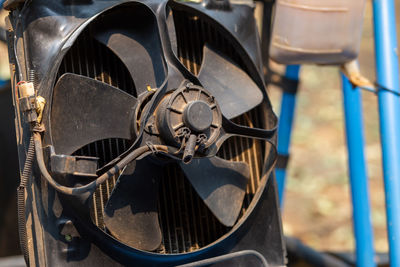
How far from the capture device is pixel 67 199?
1557 mm

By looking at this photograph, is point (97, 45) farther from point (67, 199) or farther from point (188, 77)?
point (67, 199)

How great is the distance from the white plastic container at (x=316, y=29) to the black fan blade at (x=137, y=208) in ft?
2.17

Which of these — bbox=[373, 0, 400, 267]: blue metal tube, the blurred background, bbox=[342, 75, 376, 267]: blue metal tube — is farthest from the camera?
the blurred background

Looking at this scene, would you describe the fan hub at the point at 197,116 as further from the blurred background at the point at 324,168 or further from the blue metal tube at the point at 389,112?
the blurred background at the point at 324,168

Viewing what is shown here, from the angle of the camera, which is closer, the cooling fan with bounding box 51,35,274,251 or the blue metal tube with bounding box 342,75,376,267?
the cooling fan with bounding box 51,35,274,251

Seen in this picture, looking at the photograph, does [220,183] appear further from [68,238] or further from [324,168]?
[324,168]

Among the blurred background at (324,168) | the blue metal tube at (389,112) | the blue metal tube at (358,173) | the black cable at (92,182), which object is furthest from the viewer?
the blurred background at (324,168)

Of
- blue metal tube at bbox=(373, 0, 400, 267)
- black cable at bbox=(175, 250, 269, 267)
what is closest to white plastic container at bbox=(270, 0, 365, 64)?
blue metal tube at bbox=(373, 0, 400, 267)

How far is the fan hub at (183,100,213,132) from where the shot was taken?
1.59 meters

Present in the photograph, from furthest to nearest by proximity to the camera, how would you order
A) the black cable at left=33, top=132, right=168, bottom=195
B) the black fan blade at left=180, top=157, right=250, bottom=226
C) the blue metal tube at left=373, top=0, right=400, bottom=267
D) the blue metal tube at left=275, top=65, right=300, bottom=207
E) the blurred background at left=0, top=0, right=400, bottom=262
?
the blurred background at left=0, top=0, right=400, bottom=262, the blue metal tube at left=275, top=65, right=300, bottom=207, the blue metal tube at left=373, top=0, right=400, bottom=267, the black fan blade at left=180, top=157, right=250, bottom=226, the black cable at left=33, top=132, right=168, bottom=195

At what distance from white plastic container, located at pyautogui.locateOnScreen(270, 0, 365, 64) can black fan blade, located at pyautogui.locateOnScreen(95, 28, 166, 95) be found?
55 centimetres

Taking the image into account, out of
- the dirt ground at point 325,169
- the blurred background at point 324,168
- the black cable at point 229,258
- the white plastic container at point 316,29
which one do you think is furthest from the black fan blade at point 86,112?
the dirt ground at point 325,169

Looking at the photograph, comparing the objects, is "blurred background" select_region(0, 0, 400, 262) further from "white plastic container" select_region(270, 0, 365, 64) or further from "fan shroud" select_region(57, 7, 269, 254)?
"fan shroud" select_region(57, 7, 269, 254)

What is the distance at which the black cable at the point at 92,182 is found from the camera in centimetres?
149
